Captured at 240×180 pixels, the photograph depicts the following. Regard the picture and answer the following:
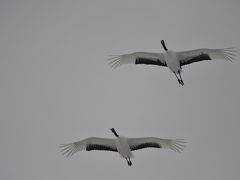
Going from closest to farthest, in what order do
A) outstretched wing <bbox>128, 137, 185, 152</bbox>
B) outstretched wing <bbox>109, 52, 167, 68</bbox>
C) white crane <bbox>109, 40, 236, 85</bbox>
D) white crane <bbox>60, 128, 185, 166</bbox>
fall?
outstretched wing <bbox>128, 137, 185, 152</bbox> < white crane <bbox>109, 40, 236, 85</bbox> < white crane <bbox>60, 128, 185, 166</bbox> < outstretched wing <bbox>109, 52, 167, 68</bbox>

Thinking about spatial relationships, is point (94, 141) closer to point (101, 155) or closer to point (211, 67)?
point (101, 155)

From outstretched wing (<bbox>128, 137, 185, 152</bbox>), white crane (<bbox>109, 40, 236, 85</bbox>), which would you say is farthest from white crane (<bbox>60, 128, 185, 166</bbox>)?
white crane (<bbox>109, 40, 236, 85</bbox>)

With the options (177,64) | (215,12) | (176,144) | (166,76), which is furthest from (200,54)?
(215,12)

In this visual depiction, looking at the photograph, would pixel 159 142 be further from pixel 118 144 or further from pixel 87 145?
pixel 87 145

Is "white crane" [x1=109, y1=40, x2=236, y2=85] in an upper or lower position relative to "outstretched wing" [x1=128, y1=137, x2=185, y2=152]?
upper

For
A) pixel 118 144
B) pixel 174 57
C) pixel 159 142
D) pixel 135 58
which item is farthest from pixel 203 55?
pixel 118 144

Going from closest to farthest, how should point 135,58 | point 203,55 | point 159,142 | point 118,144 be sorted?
point 159,142 < point 203,55 < point 118,144 < point 135,58

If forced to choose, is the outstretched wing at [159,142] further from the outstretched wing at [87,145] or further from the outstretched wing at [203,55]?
the outstretched wing at [203,55]

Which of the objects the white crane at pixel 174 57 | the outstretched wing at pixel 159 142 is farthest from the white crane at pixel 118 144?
the white crane at pixel 174 57

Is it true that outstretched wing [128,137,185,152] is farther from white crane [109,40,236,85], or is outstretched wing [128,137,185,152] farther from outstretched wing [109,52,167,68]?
outstretched wing [109,52,167,68]

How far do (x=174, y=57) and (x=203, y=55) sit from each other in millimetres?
1626

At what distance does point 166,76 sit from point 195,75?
7.70m

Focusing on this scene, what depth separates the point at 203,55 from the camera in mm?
37094

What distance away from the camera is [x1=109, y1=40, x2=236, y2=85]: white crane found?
3684cm
